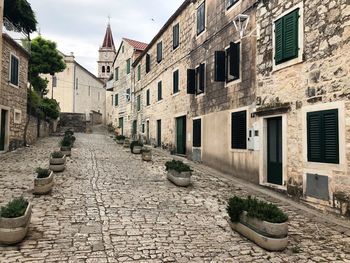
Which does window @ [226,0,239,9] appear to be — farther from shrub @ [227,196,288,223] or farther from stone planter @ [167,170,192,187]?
shrub @ [227,196,288,223]

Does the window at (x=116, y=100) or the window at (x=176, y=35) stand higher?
the window at (x=176, y=35)

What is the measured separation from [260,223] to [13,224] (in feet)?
13.4

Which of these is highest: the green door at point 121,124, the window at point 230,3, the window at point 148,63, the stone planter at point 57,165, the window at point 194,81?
the window at point 148,63

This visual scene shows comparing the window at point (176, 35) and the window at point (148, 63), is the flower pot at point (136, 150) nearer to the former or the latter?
the window at point (176, 35)

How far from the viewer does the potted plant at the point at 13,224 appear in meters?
5.37

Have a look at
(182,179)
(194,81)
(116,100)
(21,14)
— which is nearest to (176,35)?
(194,81)

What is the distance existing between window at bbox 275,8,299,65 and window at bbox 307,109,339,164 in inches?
71.4

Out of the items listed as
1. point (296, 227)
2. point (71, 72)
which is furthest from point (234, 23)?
point (71, 72)

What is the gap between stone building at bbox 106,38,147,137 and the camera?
29.7m

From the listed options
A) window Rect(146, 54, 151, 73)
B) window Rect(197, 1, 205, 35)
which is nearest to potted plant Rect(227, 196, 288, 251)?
window Rect(197, 1, 205, 35)

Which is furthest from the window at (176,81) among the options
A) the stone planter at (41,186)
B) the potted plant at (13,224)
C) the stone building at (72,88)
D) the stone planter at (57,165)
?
the stone building at (72,88)

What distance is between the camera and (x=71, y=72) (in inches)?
1672

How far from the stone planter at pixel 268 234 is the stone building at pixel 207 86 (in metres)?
4.68

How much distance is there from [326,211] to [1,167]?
34.7 ft
